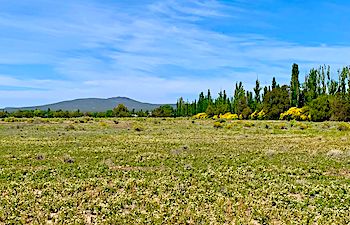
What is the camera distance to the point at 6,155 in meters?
25.3

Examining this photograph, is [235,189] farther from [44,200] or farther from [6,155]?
[6,155]

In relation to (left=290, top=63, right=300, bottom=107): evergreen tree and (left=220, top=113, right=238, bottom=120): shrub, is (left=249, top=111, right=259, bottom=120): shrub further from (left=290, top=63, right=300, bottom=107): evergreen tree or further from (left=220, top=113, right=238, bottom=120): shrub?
(left=290, top=63, right=300, bottom=107): evergreen tree

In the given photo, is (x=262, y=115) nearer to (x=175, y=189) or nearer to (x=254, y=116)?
(x=254, y=116)

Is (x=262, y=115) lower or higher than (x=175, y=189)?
higher

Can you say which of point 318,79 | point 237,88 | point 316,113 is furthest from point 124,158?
point 237,88

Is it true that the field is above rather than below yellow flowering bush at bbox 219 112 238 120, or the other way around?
below

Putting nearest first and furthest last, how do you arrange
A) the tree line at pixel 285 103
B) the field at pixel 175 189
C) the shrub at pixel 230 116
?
the field at pixel 175 189 < the tree line at pixel 285 103 < the shrub at pixel 230 116

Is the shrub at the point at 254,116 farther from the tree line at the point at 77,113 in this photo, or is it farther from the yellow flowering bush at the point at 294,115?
the tree line at the point at 77,113

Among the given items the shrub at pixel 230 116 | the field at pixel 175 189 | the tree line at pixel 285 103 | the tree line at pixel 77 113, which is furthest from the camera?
the tree line at pixel 77 113

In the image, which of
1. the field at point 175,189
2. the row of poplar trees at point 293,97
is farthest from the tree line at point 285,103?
the field at point 175,189

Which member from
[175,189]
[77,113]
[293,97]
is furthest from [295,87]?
[175,189]

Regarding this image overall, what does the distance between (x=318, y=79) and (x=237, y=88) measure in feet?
99.9

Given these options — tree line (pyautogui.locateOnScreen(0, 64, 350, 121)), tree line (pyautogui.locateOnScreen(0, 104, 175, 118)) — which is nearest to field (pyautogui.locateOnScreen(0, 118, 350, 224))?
tree line (pyautogui.locateOnScreen(0, 64, 350, 121))

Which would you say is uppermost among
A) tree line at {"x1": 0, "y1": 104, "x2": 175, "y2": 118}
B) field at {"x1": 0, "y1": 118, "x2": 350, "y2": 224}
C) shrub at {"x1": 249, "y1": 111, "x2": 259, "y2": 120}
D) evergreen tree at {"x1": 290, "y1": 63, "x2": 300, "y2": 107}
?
evergreen tree at {"x1": 290, "y1": 63, "x2": 300, "y2": 107}
